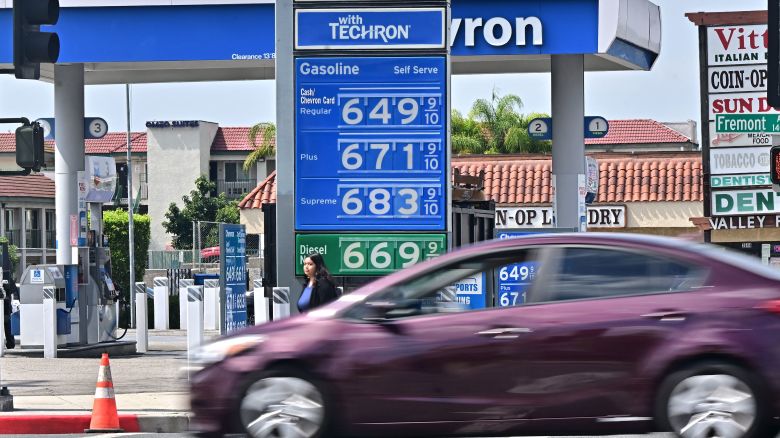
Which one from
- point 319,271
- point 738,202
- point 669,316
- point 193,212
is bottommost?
point 669,316

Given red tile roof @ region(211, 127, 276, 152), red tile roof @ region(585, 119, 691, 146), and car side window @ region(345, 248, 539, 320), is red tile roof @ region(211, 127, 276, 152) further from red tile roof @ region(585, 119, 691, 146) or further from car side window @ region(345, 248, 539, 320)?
car side window @ region(345, 248, 539, 320)

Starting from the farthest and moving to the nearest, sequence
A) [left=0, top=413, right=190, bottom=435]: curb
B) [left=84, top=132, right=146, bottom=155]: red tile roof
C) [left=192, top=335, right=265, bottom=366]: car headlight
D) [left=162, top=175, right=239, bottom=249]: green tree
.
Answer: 1. [left=84, top=132, right=146, bottom=155]: red tile roof
2. [left=162, top=175, right=239, bottom=249]: green tree
3. [left=0, top=413, right=190, bottom=435]: curb
4. [left=192, top=335, right=265, bottom=366]: car headlight

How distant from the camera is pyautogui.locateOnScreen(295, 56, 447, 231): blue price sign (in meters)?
17.1

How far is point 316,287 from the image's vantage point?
15266 millimetres

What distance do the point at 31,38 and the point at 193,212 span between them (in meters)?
78.5

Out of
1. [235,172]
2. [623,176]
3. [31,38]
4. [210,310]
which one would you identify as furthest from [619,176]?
[235,172]

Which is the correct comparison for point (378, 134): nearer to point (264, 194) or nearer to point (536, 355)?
point (536, 355)

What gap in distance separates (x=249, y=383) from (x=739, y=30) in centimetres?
1840

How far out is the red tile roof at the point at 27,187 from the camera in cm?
7950

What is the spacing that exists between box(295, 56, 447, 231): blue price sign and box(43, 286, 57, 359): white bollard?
655cm

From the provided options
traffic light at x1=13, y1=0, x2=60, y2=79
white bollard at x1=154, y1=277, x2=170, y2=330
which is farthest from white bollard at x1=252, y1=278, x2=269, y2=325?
white bollard at x1=154, y1=277, x2=170, y2=330

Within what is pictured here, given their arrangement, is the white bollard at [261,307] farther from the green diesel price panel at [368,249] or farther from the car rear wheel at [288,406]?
the car rear wheel at [288,406]

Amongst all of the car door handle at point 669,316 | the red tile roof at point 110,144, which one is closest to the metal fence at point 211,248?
the red tile roof at point 110,144

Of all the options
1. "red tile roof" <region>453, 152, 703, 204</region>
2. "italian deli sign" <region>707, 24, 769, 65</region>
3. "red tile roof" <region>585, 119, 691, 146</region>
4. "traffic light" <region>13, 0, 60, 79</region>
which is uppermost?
"red tile roof" <region>585, 119, 691, 146</region>
